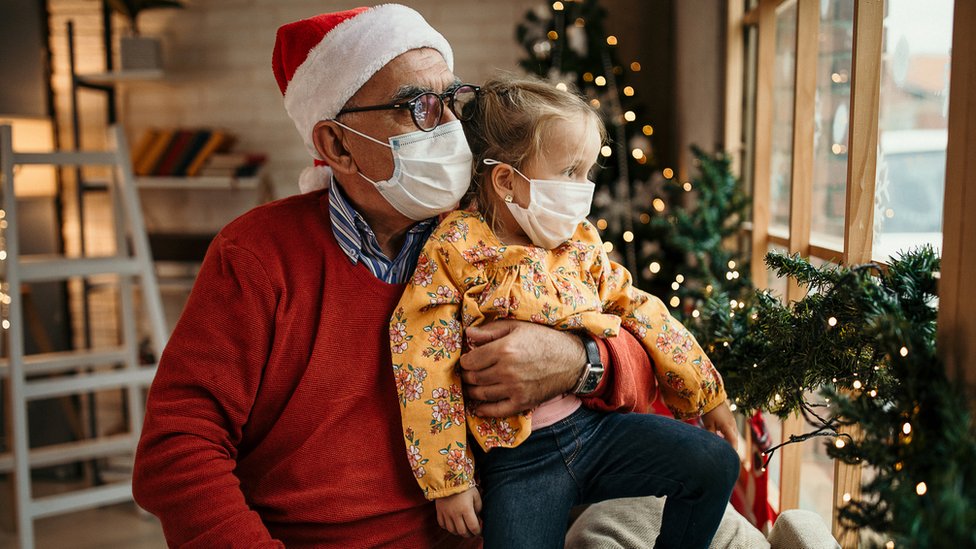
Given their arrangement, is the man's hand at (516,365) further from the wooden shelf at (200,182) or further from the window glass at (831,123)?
the wooden shelf at (200,182)

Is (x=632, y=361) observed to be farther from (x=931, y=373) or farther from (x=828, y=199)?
(x=828, y=199)

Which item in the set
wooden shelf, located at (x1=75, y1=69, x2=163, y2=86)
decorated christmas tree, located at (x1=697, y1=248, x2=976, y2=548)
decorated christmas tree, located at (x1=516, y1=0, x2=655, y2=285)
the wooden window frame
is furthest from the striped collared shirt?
wooden shelf, located at (x1=75, y1=69, x2=163, y2=86)

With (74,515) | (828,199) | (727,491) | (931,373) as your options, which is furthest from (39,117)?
(931,373)

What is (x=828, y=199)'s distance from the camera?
2.21 meters

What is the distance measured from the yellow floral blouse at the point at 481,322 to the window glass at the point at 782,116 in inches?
62.0

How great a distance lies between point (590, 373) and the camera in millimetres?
1263

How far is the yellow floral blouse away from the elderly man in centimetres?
4

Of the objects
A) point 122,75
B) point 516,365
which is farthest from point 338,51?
point 122,75

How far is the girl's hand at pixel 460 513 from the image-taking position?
3.92 ft

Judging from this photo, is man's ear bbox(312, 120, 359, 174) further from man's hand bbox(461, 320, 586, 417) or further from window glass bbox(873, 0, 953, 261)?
window glass bbox(873, 0, 953, 261)

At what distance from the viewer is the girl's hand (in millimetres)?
1196

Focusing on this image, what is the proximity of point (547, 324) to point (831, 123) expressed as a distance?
140 cm

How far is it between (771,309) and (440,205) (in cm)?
59

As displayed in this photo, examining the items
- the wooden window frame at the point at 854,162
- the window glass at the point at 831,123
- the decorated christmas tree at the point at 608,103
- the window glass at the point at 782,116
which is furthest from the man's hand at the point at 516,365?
the decorated christmas tree at the point at 608,103
